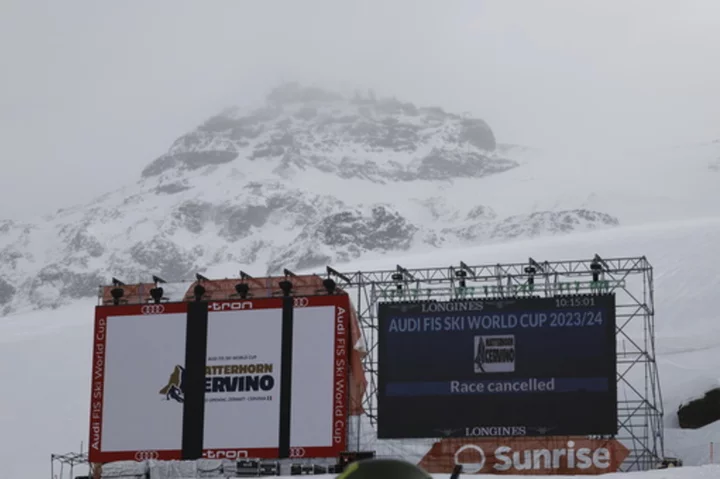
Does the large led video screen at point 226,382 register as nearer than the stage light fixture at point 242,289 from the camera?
Yes

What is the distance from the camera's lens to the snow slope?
2072 inches

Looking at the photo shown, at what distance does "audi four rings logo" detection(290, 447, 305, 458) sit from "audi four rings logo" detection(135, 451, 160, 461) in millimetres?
3911

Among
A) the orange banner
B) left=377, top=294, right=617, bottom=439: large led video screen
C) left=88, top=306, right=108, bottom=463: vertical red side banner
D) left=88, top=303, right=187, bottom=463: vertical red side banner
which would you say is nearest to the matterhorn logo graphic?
left=88, top=303, right=187, bottom=463: vertical red side banner

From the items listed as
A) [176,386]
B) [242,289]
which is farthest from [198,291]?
[176,386]

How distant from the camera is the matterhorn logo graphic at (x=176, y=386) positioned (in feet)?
119

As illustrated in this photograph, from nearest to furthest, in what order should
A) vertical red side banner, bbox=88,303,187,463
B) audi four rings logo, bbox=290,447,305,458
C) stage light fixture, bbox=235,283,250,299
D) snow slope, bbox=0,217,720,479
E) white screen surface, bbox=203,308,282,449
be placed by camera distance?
audi four rings logo, bbox=290,447,305,458 < white screen surface, bbox=203,308,282,449 < stage light fixture, bbox=235,283,250,299 < vertical red side banner, bbox=88,303,187,463 < snow slope, bbox=0,217,720,479

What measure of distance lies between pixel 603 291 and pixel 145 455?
2195 centimetres

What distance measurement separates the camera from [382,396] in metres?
35.0

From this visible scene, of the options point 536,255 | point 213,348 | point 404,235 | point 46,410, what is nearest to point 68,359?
point 46,410

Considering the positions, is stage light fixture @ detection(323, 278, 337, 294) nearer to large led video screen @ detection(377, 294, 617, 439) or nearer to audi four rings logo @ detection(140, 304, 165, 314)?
large led video screen @ detection(377, 294, 617, 439)

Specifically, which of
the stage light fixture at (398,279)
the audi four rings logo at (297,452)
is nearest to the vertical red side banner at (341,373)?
the audi four rings logo at (297,452)

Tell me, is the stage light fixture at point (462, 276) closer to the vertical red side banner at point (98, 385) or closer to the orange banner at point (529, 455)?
the orange banner at point (529, 455)

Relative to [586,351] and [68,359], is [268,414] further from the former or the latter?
[68,359]

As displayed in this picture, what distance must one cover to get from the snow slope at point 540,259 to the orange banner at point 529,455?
6.64m
